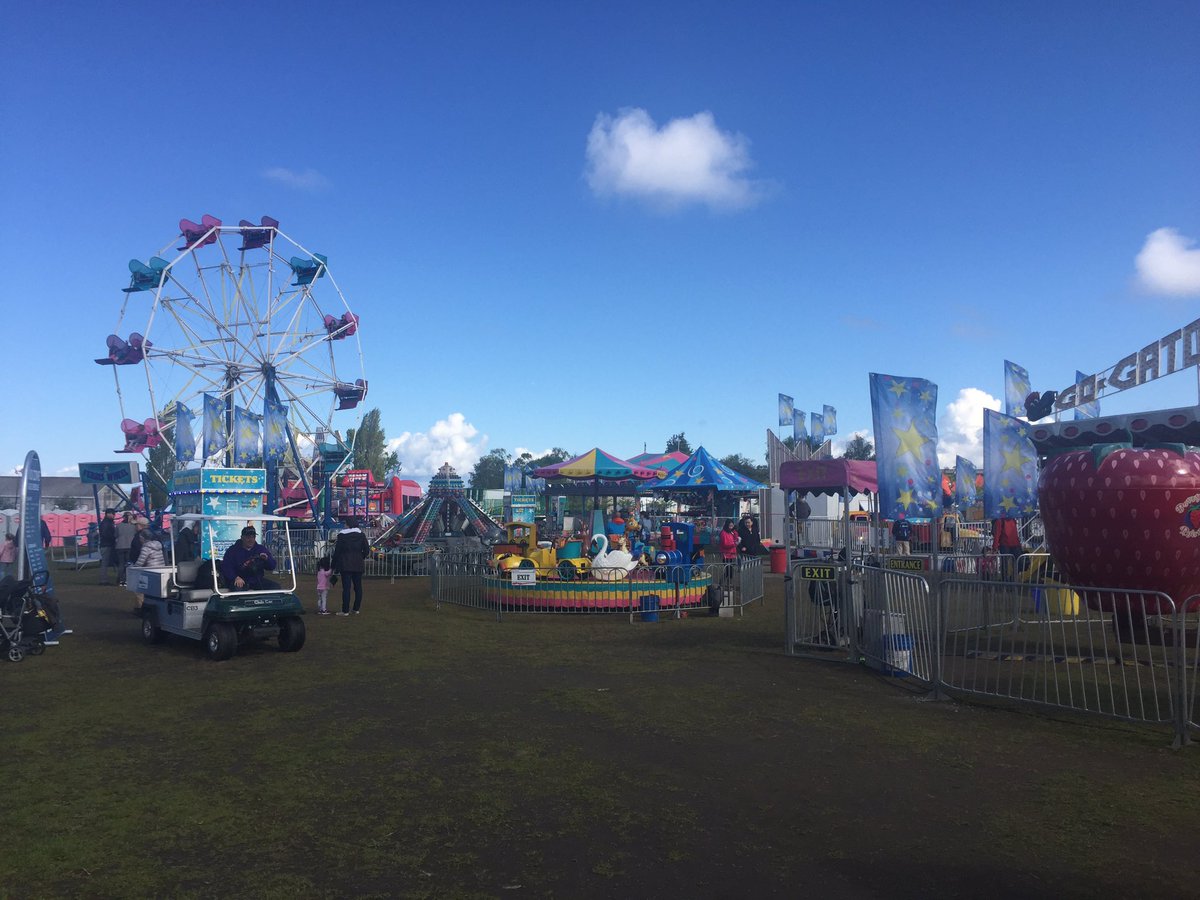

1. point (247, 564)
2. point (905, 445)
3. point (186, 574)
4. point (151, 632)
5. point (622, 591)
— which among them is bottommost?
point (151, 632)

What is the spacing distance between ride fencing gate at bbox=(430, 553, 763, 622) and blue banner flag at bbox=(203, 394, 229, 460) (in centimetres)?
1945

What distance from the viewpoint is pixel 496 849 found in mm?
4477

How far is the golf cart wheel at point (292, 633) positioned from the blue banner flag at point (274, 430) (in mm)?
21289

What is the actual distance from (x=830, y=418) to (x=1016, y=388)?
2170 cm

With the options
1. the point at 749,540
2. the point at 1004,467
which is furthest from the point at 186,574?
the point at 749,540

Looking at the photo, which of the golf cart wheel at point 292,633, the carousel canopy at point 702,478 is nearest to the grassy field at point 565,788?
the golf cart wheel at point 292,633

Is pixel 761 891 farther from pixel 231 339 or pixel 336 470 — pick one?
pixel 231 339

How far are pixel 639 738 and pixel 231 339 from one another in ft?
95.7

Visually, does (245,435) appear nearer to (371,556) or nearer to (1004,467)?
(371,556)

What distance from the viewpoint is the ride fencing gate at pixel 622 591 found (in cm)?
1433

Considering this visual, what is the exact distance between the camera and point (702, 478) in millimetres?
25562

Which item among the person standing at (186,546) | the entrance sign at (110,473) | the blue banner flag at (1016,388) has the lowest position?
the person standing at (186,546)

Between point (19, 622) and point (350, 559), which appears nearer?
point (19, 622)

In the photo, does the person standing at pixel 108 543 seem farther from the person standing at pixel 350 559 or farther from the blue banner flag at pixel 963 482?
the blue banner flag at pixel 963 482
